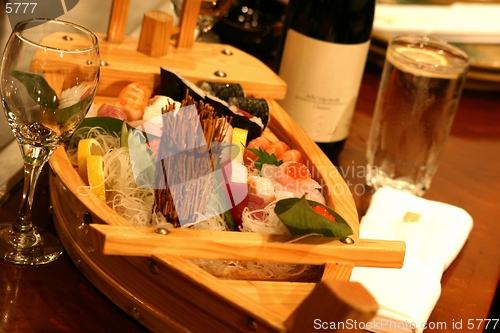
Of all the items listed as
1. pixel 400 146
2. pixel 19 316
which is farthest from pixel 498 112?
pixel 19 316

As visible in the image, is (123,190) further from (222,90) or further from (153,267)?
(222,90)

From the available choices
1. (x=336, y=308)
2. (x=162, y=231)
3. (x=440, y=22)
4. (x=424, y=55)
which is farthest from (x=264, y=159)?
(x=440, y=22)

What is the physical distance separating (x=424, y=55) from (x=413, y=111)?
14cm

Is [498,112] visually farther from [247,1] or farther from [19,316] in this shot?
[19,316]

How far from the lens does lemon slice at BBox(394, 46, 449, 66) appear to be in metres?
1.27

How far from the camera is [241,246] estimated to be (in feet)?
2.40

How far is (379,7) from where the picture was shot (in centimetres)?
203

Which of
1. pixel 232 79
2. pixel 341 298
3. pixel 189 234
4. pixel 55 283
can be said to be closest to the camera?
pixel 341 298

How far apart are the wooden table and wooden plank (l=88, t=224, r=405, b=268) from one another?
6.1 inches

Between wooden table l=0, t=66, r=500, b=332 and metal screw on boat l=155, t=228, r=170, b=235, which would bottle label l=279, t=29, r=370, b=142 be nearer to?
wooden table l=0, t=66, r=500, b=332

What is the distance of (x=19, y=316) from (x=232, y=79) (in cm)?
60

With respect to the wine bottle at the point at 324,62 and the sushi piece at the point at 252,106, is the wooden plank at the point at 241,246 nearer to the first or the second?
the sushi piece at the point at 252,106

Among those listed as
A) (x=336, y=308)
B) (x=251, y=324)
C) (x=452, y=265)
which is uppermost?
(x=336, y=308)

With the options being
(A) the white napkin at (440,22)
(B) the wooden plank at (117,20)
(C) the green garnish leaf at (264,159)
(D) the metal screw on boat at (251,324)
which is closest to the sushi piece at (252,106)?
(C) the green garnish leaf at (264,159)
